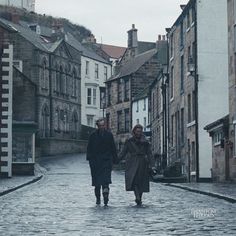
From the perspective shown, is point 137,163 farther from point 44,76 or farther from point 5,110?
point 44,76

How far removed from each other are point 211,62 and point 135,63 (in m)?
38.8

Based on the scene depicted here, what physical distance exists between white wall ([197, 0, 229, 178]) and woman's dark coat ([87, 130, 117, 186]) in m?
23.8

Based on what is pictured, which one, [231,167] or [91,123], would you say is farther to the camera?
[91,123]

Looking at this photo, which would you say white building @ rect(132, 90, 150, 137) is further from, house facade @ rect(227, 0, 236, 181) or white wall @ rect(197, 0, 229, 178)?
house facade @ rect(227, 0, 236, 181)

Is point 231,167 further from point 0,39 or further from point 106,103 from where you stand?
point 106,103

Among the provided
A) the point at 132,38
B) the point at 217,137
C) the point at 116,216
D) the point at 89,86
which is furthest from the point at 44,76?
the point at 116,216

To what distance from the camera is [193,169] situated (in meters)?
41.8

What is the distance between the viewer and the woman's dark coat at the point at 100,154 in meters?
17.5

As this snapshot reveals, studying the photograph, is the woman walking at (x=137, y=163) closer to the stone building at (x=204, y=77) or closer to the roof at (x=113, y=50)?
the stone building at (x=204, y=77)

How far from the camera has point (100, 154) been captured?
17578 millimetres

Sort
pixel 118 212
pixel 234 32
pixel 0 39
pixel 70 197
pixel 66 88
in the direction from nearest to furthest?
pixel 118 212, pixel 70 197, pixel 234 32, pixel 0 39, pixel 66 88

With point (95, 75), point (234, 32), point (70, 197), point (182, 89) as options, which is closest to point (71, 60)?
point (95, 75)

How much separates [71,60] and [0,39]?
41218 millimetres

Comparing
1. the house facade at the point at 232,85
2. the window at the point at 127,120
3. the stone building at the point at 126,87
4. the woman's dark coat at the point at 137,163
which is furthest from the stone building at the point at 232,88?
the window at the point at 127,120
